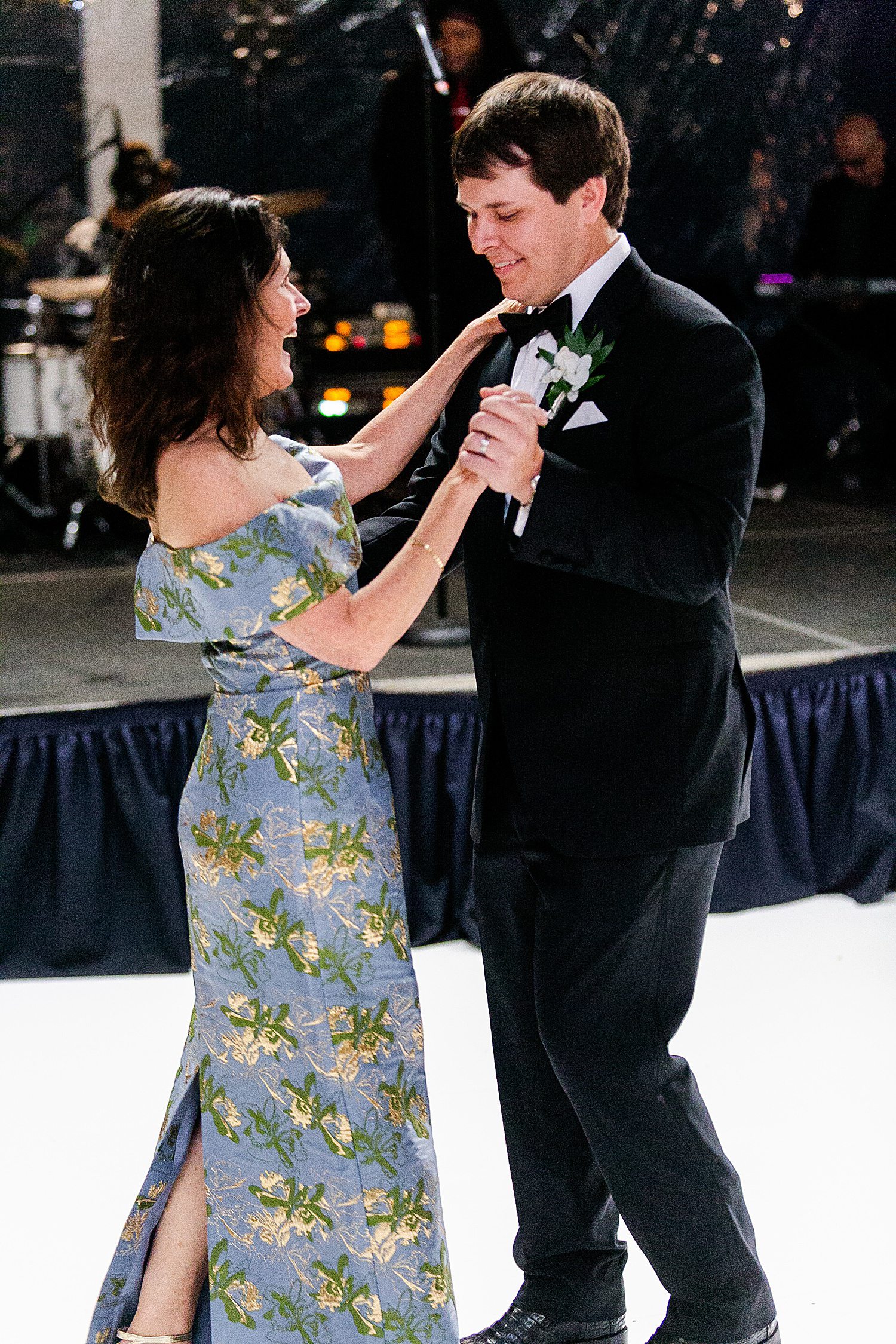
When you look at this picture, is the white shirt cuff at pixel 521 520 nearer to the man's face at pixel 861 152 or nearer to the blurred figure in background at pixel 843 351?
the blurred figure in background at pixel 843 351

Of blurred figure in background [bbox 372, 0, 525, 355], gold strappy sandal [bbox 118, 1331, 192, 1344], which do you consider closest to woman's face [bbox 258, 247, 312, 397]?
gold strappy sandal [bbox 118, 1331, 192, 1344]

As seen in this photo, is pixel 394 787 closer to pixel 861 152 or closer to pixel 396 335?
pixel 396 335

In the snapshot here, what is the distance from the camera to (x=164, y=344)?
1.34 meters

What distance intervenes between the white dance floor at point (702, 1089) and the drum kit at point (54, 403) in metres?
2.94

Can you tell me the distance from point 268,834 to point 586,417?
530 millimetres

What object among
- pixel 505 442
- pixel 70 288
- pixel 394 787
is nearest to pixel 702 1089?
pixel 394 787

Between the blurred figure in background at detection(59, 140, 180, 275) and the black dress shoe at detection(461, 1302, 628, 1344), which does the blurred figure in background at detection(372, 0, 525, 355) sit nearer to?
the blurred figure in background at detection(59, 140, 180, 275)

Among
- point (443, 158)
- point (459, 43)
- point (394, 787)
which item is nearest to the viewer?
point (394, 787)

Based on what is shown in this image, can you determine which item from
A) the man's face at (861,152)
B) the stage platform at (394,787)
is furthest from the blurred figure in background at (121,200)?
the man's face at (861,152)

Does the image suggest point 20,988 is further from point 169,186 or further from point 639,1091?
point 169,186

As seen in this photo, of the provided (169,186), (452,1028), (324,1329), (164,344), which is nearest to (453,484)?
(164,344)

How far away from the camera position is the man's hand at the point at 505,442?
50.3 inches

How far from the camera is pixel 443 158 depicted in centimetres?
366

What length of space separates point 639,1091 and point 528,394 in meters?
0.72
